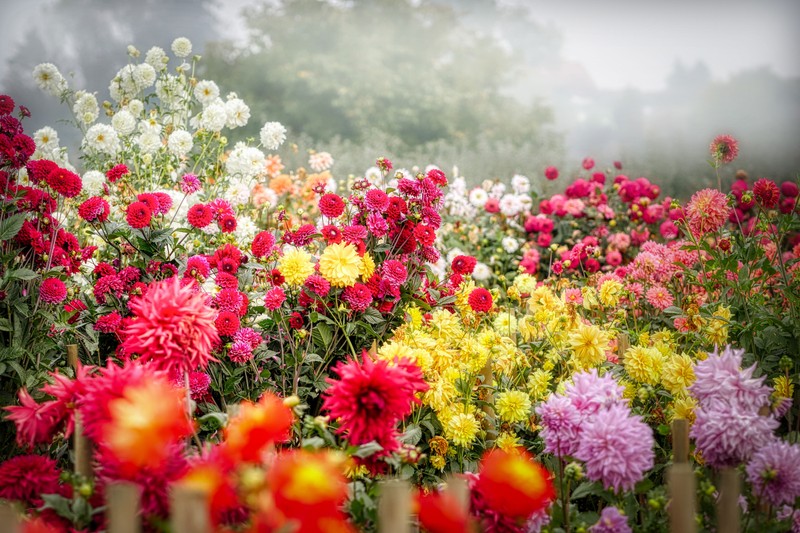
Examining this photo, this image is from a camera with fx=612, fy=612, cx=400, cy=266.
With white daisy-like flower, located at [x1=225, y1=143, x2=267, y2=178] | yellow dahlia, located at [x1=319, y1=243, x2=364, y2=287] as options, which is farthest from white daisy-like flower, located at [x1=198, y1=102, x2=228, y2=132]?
yellow dahlia, located at [x1=319, y1=243, x2=364, y2=287]

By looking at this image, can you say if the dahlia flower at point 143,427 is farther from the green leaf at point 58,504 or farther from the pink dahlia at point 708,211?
the pink dahlia at point 708,211

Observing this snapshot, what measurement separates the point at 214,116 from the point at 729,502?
276 centimetres

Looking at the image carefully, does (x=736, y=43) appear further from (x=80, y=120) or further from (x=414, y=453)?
(x=414, y=453)

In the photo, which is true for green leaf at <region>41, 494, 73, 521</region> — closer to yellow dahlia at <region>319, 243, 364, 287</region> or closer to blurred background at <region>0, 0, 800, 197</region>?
yellow dahlia at <region>319, 243, 364, 287</region>

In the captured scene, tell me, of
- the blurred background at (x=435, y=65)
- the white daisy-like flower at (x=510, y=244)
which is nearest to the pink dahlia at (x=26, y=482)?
the white daisy-like flower at (x=510, y=244)

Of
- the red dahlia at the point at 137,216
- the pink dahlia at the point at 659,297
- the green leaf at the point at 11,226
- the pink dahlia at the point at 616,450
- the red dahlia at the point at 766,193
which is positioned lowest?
the pink dahlia at the point at 616,450

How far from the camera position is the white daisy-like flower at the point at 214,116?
305 centimetres

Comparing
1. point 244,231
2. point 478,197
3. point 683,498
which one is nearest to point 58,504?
point 683,498

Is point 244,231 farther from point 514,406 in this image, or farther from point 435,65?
point 435,65

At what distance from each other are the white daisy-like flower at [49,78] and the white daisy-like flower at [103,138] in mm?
286

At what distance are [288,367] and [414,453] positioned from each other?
0.90 metres

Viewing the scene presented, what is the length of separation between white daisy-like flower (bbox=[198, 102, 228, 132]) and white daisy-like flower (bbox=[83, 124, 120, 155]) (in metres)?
0.44

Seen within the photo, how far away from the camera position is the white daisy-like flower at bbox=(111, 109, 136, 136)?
118 inches

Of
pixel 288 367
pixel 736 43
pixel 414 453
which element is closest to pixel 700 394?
pixel 414 453
